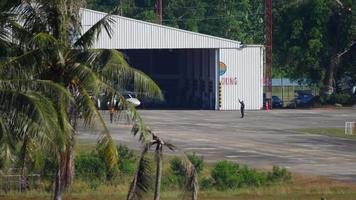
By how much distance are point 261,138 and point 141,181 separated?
37088 millimetres

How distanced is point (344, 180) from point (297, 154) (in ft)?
32.6

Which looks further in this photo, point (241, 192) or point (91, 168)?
point (91, 168)

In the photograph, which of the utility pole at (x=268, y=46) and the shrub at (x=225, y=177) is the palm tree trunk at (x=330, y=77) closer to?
the utility pole at (x=268, y=46)

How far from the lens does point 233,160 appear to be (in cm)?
5225

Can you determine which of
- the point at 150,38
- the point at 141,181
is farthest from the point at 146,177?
the point at 150,38

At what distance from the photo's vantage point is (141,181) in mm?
28047

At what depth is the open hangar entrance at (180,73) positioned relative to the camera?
95188mm

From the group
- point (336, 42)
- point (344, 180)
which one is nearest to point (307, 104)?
point (336, 42)

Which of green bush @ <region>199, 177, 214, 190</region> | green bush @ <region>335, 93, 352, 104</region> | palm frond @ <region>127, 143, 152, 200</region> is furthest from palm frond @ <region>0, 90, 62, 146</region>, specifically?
green bush @ <region>335, 93, 352, 104</region>

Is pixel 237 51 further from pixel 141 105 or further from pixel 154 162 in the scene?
pixel 154 162

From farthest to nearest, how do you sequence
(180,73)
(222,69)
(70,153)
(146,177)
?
(180,73) → (222,69) → (70,153) → (146,177)

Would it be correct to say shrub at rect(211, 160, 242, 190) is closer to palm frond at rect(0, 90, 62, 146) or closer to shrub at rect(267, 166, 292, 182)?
shrub at rect(267, 166, 292, 182)

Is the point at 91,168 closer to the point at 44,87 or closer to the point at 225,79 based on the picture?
the point at 44,87

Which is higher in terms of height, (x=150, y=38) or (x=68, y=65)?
(x=150, y=38)
